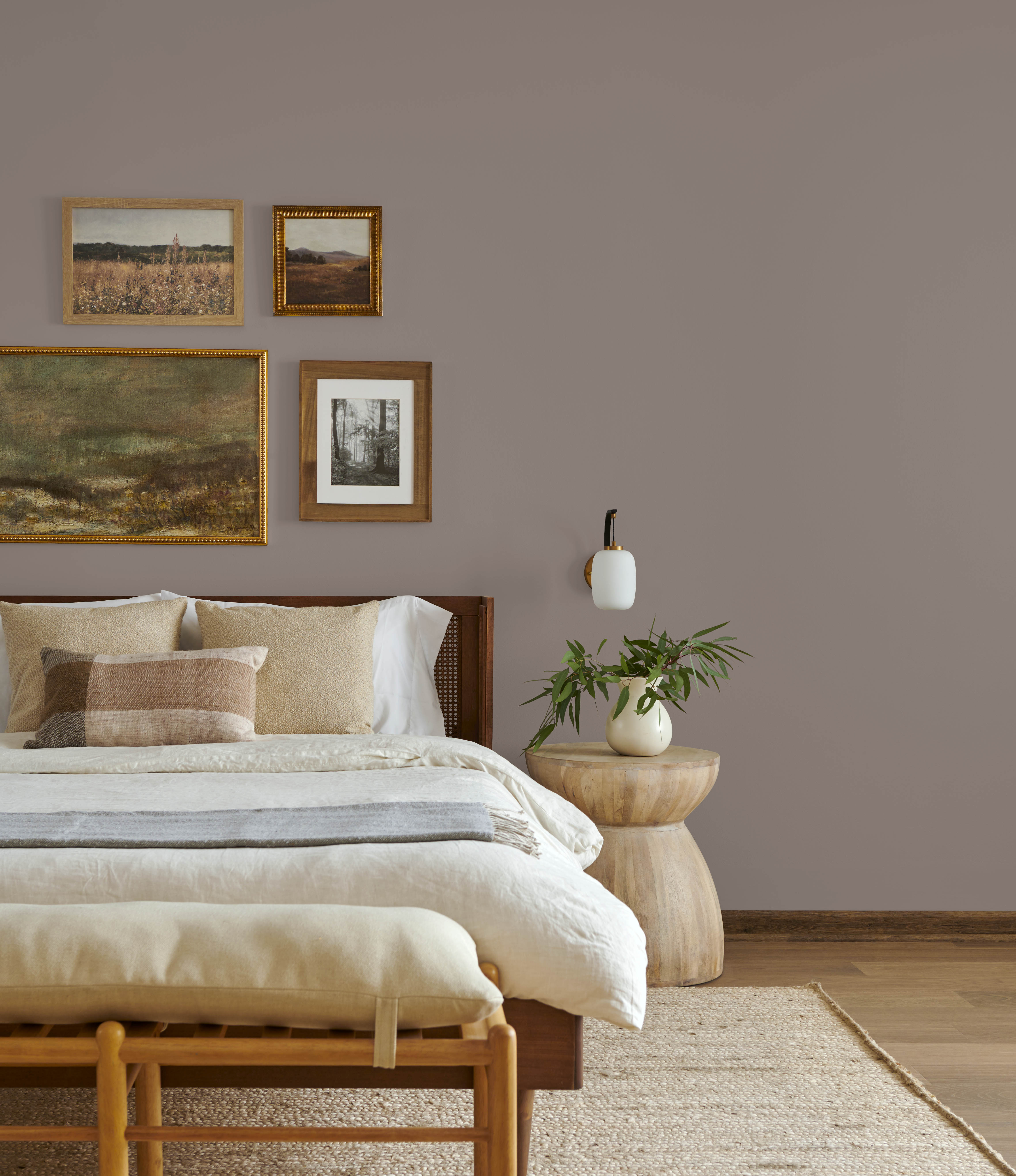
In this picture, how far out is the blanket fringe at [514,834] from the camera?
164 cm

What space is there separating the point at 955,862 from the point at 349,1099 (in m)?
2.13

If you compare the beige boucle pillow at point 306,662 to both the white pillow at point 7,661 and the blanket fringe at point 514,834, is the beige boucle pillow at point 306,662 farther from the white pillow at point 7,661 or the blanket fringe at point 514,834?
the blanket fringe at point 514,834

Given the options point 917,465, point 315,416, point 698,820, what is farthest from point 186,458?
point 917,465

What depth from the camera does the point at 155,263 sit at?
3221 millimetres

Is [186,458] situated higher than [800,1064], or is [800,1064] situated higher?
[186,458]

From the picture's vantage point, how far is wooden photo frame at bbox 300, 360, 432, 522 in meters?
3.24

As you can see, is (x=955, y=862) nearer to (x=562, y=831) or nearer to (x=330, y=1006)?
(x=562, y=831)

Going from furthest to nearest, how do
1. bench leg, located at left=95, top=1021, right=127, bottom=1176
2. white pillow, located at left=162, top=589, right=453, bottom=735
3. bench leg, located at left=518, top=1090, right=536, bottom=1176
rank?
white pillow, located at left=162, top=589, right=453, bottom=735 → bench leg, located at left=518, top=1090, right=536, bottom=1176 → bench leg, located at left=95, top=1021, right=127, bottom=1176

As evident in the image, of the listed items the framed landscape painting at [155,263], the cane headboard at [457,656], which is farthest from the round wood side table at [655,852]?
the framed landscape painting at [155,263]

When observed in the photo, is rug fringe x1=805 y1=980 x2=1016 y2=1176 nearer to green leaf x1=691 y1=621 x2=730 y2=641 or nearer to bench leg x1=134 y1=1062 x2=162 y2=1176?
green leaf x1=691 y1=621 x2=730 y2=641

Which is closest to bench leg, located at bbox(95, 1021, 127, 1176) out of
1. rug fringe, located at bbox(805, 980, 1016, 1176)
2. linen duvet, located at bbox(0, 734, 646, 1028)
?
linen duvet, located at bbox(0, 734, 646, 1028)

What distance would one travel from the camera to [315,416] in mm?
3244

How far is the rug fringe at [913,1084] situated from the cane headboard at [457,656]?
1191mm

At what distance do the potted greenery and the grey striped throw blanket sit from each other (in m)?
1.03
